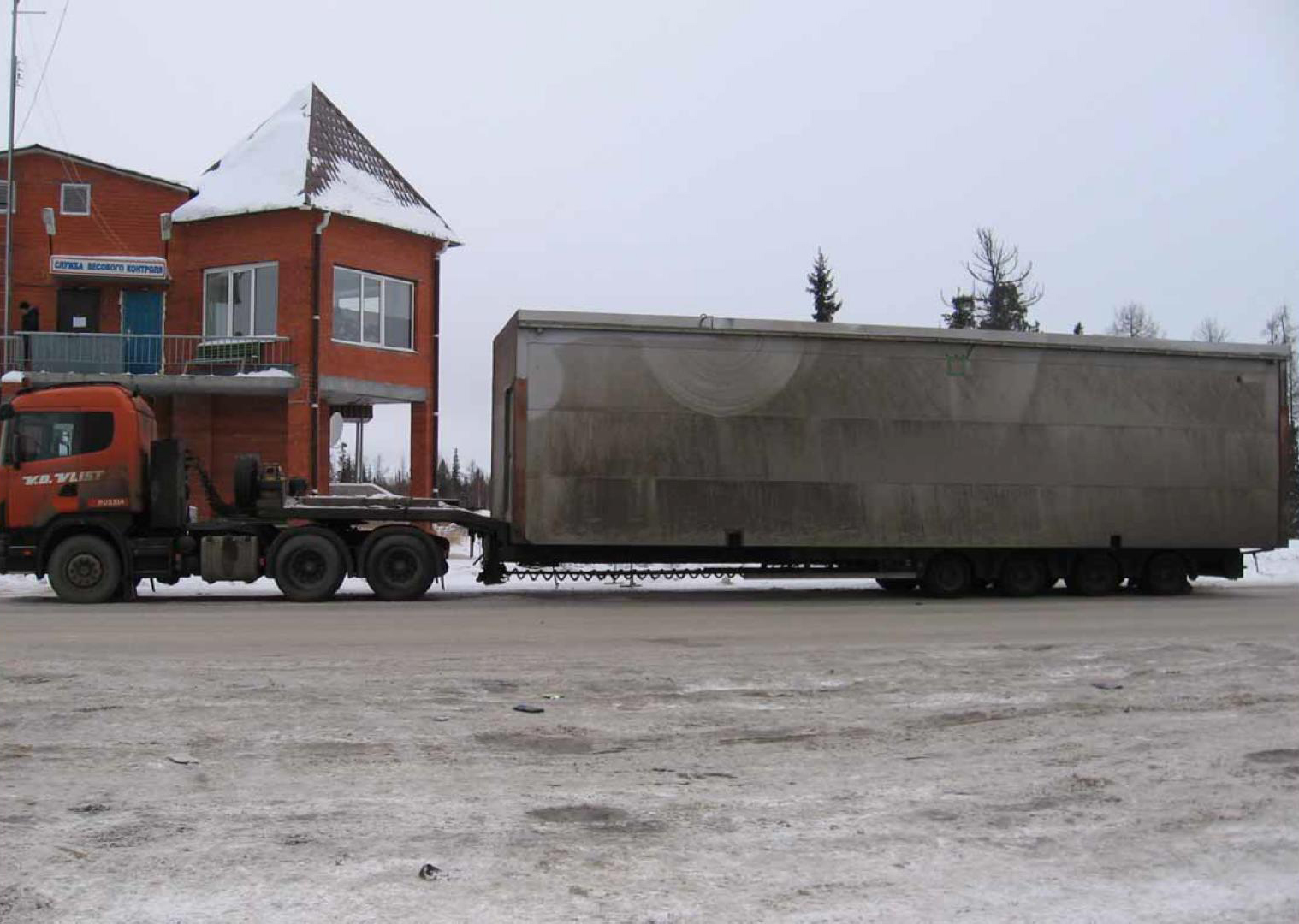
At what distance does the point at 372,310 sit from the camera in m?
26.4

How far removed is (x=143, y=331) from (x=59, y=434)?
11.0m

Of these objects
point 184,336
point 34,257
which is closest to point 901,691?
point 184,336

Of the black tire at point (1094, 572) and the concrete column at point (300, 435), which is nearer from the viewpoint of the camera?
the black tire at point (1094, 572)

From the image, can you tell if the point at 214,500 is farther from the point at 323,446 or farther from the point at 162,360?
the point at 162,360

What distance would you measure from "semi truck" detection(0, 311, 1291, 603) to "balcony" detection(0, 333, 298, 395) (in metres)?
7.73

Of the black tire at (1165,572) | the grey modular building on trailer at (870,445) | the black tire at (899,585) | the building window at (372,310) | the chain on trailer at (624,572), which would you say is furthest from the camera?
the building window at (372,310)

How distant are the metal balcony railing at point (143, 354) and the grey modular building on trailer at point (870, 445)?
9.29 m

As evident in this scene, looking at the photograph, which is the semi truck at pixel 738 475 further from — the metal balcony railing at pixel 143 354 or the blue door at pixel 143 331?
the blue door at pixel 143 331

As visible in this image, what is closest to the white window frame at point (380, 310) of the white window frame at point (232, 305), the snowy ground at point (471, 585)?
the white window frame at point (232, 305)

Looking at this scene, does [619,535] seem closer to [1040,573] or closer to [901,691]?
[1040,573]

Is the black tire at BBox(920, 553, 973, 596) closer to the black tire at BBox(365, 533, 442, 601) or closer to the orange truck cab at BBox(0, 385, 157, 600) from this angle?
the black tire at BBox(365, 533, 442, 601)

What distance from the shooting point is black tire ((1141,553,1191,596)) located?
60.7 ft

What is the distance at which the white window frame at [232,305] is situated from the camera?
2536cm

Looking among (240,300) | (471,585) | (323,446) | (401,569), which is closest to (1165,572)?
(471,585)
